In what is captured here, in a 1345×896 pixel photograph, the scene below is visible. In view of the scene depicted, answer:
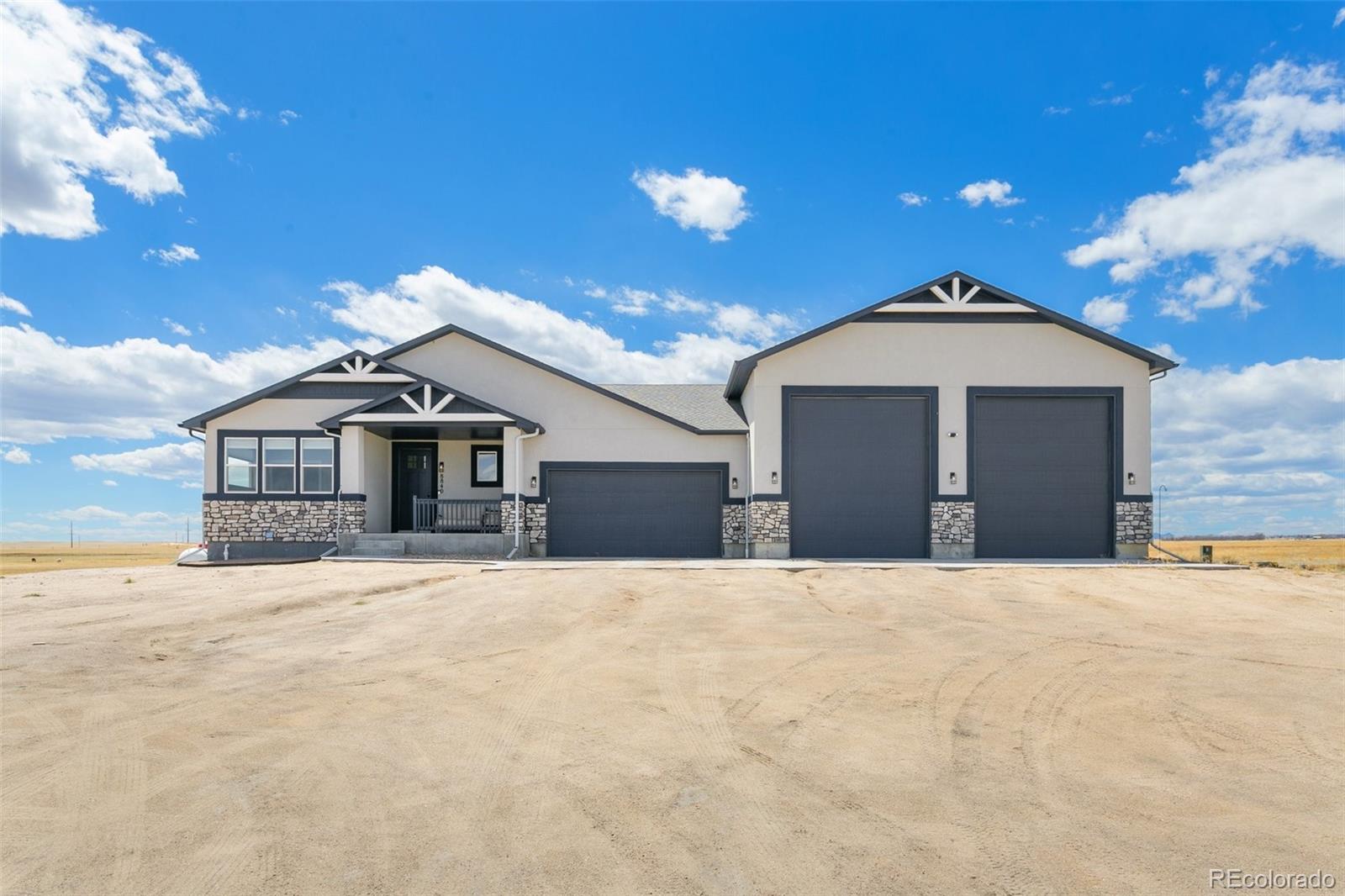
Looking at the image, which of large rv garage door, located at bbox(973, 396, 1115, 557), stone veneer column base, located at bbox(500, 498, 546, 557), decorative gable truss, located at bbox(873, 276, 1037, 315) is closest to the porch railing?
stone veneer column base, located at bbox(500, 498, 546, 557)

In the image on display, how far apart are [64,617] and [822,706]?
32.9 feet

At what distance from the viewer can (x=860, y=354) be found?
20672 mm

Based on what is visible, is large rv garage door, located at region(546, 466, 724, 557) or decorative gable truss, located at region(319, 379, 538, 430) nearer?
decorative gable truss, located at region(319, 379, 538, 430)

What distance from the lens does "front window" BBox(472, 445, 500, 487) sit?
23109mm

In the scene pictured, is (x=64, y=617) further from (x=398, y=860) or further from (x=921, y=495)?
(x=921, y=495)

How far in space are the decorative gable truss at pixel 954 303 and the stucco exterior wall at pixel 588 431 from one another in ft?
18.3

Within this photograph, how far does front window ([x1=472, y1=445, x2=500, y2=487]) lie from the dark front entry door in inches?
45.0

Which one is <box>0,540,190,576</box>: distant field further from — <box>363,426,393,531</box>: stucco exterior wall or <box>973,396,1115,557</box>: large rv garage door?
<box>973,396,1115,557</box>: large rv garage door

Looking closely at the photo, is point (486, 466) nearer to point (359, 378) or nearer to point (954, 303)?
point (359, 378)

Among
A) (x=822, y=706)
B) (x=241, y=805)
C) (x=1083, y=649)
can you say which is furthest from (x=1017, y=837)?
(x=1083, y=649)

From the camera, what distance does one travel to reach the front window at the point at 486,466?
23.1 metres

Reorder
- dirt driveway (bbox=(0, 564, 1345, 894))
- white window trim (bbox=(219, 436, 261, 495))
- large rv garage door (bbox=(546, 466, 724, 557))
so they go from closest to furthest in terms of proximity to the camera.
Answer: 1. dirt driveway (bbox=(0, 564, 1345, 894))
2. white window trim (bbox=(219, 436, 261, 495))
3. large rv garage door (bbox=(546, 466, 724, 557))

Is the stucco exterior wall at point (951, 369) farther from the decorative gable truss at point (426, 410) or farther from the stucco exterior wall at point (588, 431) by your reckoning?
the decorative gable truss at point (426, 410)

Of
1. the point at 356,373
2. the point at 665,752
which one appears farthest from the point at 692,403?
the point at 665,752
